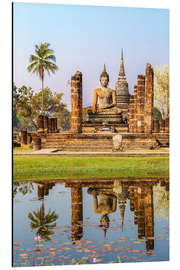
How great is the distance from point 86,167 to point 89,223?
19.4 ft

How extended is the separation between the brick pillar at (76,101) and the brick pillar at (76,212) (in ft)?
39.1

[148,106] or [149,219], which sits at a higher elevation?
[148,106]

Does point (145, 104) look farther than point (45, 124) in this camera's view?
No

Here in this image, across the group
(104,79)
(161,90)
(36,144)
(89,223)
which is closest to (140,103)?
(104,79)

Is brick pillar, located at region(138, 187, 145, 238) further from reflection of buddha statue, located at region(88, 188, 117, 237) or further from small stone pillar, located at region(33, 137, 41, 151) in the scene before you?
small stone pillar, located at region(33, 137, 41, 151)

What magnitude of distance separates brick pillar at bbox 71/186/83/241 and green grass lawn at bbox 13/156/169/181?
1891mm

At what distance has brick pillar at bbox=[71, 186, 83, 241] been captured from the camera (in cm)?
963

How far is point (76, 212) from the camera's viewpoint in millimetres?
11125

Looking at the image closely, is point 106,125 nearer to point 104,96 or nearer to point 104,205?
point 104,96

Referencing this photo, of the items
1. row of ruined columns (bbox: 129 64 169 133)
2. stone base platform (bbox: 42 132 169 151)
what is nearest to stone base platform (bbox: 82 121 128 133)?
row of ruined columns (bbox: 129 64 169 133)

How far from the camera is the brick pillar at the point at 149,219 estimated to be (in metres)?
9.25
